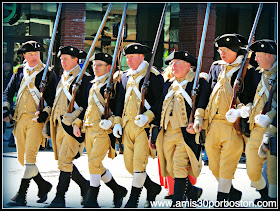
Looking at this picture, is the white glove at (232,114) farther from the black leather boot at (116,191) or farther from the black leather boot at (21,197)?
the black leather boot at (21,197)

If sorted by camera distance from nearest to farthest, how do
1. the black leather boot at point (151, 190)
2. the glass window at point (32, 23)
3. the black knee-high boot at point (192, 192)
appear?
the black knee-high boot at point (192, 192)
the black leather boot at point (151, 190)
the glass window at point (32, 23)

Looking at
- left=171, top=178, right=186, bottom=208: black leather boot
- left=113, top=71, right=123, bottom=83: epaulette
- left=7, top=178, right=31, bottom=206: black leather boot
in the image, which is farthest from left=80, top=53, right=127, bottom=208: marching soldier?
left=171, top=178, right=186, bottom=208: black leather boot

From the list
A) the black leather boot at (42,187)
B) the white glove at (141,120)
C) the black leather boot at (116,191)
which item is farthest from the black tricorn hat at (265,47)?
the black leather boot at (42,187)

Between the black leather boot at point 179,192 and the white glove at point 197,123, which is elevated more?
the white glove at point 197,123

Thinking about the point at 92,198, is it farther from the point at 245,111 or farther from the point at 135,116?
the point at 245,111

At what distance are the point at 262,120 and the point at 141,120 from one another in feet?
4.64

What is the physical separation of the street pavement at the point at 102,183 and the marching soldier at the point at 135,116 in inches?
20.2

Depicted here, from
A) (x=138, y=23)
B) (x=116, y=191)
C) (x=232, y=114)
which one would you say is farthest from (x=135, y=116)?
(x=138, y=23)

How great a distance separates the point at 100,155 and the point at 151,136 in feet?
2.45

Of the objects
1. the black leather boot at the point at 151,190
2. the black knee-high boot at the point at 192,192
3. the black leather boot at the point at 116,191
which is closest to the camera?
the black knee-high boot at the point at 192,192

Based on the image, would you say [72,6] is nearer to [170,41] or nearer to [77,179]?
[170,41]

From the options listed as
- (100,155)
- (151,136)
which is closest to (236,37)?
(151,136)

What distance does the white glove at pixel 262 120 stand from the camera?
6453 mm

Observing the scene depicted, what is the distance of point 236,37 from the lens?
271 inches
